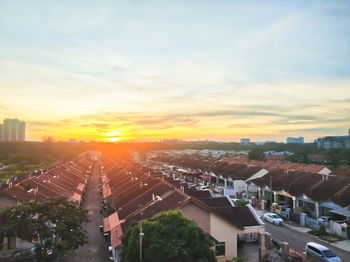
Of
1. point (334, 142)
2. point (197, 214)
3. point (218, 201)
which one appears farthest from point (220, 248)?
point (334, 142)

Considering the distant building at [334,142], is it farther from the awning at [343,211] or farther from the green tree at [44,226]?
the green tree at [44,226]

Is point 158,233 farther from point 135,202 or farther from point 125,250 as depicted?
point 135,202

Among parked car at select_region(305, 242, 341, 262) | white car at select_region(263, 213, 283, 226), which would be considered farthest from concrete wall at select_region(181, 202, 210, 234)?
white car at select_region(263, 213, 283, 226)

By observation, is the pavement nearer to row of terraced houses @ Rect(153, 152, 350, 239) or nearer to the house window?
row of terraced houses @ Rect(153, 152, 350, 239)

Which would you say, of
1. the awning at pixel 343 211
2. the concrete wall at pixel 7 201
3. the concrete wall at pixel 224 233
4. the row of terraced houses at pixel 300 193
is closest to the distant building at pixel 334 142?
the row of terraced houses at pixel 300 193

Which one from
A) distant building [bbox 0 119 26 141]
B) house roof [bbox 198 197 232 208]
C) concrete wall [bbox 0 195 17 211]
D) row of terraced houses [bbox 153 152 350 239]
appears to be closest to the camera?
house roof [bbox 198 197 232 208]

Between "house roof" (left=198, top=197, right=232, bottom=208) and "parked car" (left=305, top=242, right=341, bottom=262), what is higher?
"house roof" (left=198, top=197, right=232, bottom=208)
